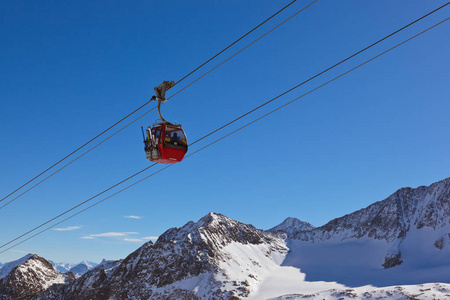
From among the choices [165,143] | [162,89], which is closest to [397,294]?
[165,143]

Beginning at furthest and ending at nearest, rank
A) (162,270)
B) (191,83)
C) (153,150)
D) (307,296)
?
1. (162,270)
2. (307,296)
3. (153,150)
4. (191,83)

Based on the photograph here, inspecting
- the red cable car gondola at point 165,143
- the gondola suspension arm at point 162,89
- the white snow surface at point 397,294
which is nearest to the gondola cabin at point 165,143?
the red cable car gondola at point 165,143

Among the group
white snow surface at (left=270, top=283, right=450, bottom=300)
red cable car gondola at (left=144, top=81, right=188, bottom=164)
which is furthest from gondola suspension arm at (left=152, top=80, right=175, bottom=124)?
white snow surface at (left=270, top=283, right=450, bottom=300)

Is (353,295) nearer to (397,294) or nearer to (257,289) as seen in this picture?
(397,294)

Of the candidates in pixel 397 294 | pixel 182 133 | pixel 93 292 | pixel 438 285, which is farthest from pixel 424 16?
pixel 93 292

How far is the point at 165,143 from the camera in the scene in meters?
23.7

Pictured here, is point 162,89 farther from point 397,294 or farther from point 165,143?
point 397,294

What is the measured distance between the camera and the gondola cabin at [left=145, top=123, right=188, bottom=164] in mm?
23828

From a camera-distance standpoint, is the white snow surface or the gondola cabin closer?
the gondola cabin

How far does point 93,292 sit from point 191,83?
205m

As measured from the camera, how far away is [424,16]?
13898mm

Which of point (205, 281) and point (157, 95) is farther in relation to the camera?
point (205, 281)

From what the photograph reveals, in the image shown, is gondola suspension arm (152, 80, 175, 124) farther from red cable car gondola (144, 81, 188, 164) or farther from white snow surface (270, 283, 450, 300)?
white snow surface (270, 283, 450, 300)

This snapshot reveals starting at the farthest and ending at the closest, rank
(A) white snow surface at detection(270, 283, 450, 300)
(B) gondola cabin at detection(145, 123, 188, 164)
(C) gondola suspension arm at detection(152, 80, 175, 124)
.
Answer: (A) white snow surface at detection(270, 283, 450, 300) → (B) gondola cabin at detection(145, 123, 188, 164) → (C) gondola suspension arm at detection(152, 80, 175, 124)
